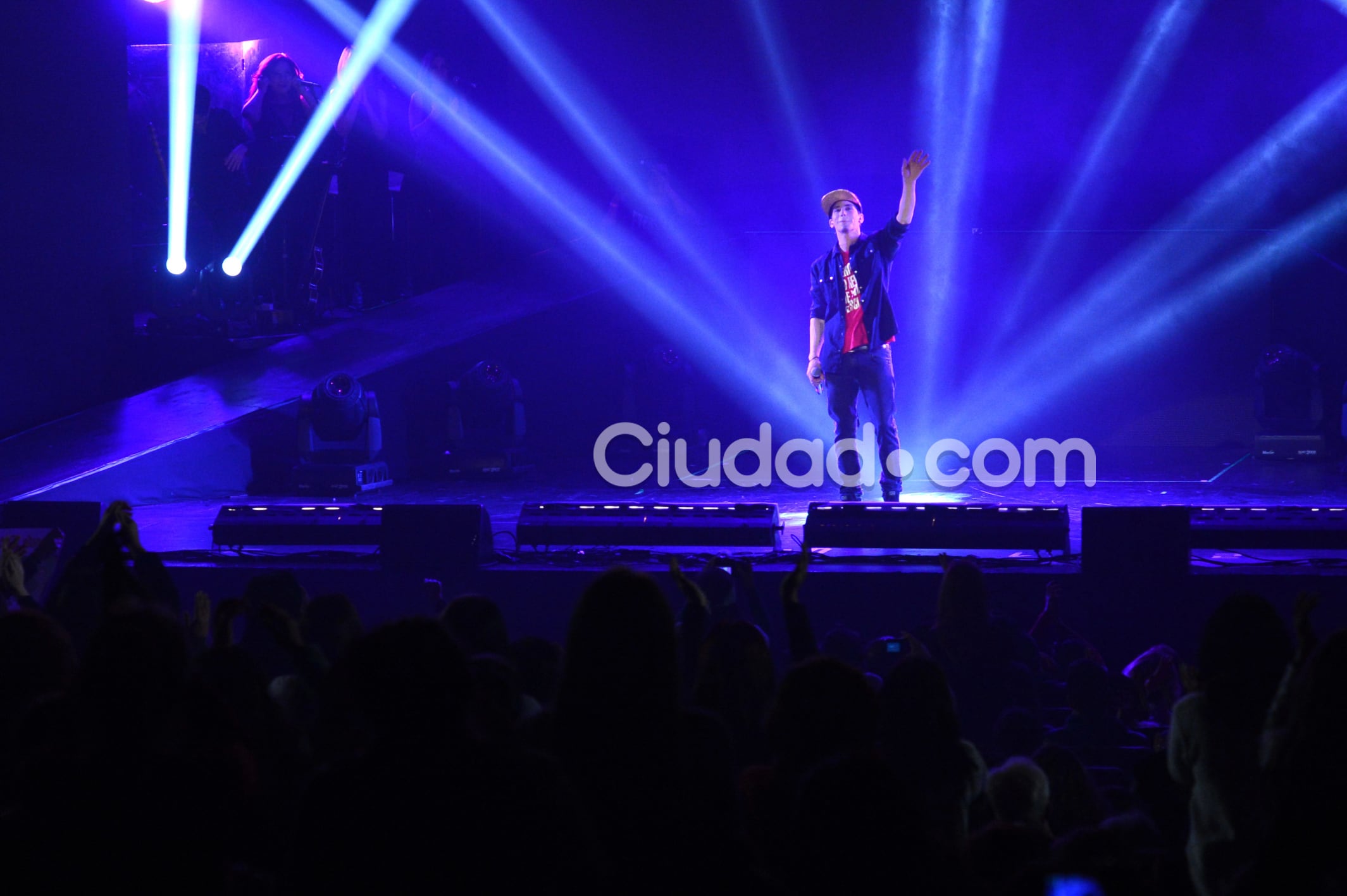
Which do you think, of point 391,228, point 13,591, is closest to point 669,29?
point 391,228

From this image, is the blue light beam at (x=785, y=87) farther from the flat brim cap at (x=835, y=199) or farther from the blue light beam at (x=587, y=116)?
the flat brim cap at (x=835, y=199)

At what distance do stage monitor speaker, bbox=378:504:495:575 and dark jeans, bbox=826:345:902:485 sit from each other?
7.84 feet

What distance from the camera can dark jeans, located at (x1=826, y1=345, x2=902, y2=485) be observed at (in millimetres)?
7133

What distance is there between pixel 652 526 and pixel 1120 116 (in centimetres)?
754

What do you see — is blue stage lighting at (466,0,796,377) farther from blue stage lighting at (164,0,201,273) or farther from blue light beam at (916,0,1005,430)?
blue stage lighting at (164,0,201,273)

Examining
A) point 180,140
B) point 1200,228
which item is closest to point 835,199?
point 1200,228

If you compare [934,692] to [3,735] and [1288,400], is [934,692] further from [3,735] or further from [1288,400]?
[1288,400]

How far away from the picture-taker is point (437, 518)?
578cm

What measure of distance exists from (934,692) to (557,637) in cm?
364

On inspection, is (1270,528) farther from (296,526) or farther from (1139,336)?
(1139,336)

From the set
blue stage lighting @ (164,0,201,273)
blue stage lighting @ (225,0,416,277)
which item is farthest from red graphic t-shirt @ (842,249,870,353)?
blue stage lighting @ (164,0,201,273)

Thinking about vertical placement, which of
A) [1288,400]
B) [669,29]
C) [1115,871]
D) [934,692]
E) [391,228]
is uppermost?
[669,29]

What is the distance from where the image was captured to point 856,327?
7133 mm

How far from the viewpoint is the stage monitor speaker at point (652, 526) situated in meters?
6.03
